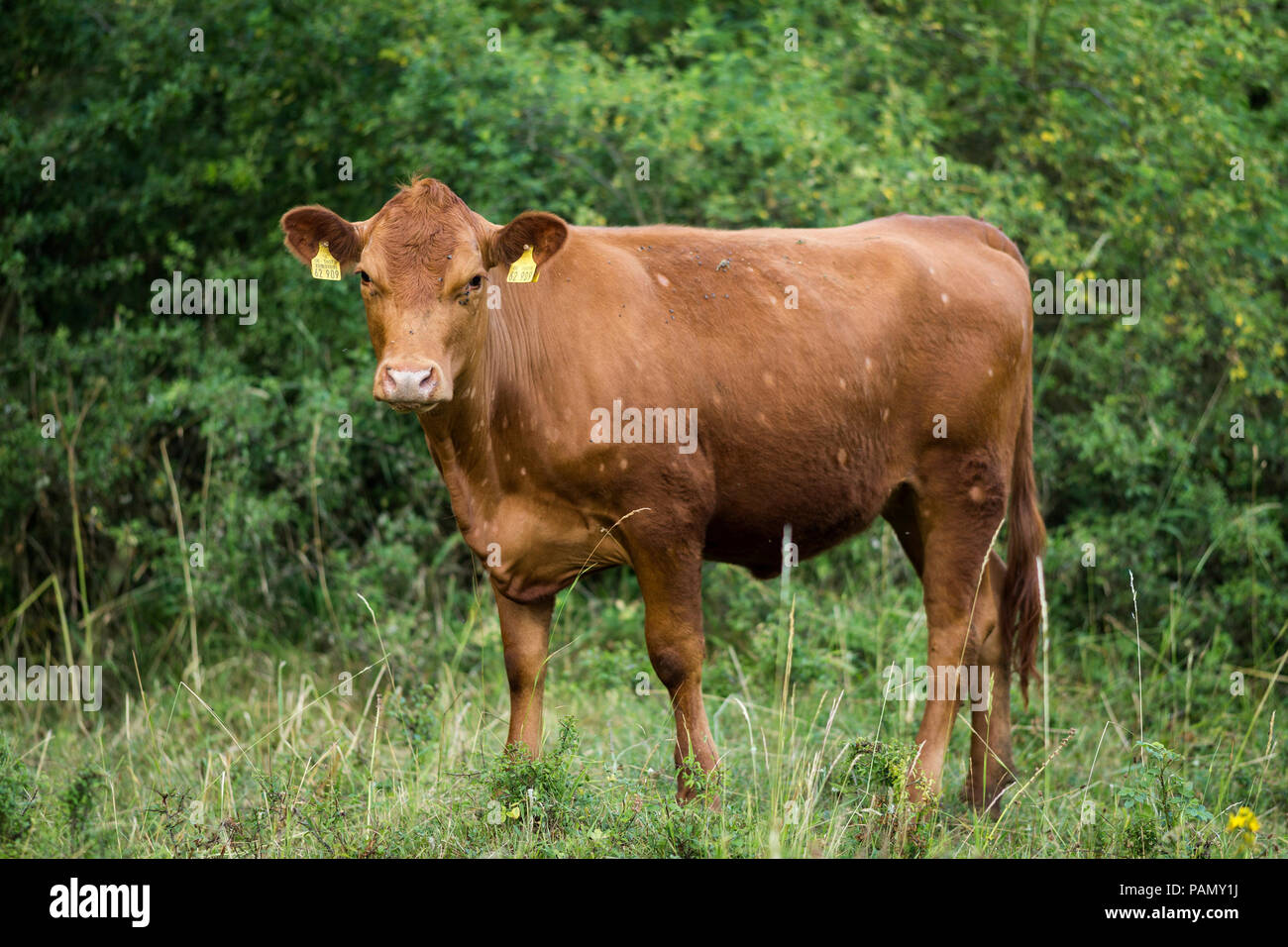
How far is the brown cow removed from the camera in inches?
187

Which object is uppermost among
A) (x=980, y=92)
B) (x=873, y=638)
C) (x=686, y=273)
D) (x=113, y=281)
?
(x=980, y=92)

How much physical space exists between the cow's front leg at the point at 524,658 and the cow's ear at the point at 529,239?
1.32 metres

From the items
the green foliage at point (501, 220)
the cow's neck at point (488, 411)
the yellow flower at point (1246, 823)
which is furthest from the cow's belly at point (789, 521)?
the yellow flower at point (1246, 823)

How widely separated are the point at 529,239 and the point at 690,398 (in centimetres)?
88

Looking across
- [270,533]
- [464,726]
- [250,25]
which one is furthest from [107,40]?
[464,726]

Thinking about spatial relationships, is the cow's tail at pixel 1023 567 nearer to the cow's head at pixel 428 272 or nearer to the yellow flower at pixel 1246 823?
the yellow flower at pixel 1246 823

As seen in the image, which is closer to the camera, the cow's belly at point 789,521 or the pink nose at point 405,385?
the pink nose at point 405,385

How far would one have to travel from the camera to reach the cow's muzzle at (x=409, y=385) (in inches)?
165

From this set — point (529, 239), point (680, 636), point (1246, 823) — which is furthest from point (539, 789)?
point (1246, 823)

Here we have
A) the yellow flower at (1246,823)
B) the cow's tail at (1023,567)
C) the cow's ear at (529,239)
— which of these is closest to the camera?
the yellow flower at (1246,823)

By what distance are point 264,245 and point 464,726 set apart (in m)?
4.12

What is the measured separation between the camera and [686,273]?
5250 millimetres

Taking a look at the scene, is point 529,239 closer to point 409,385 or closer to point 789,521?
point 409,385

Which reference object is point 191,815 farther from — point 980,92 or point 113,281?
point 980,92
